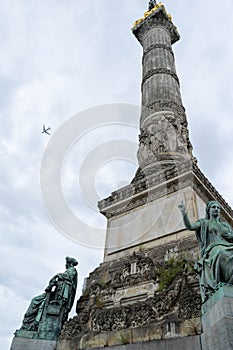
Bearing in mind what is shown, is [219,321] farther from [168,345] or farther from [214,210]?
[214,210]

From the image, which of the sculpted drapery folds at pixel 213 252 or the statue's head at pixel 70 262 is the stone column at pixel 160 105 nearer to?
the statue's head at pixel 70 262

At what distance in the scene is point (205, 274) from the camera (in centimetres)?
490

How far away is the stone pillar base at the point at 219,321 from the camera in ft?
12.7

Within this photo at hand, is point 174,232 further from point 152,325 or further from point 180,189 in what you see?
point 152,325

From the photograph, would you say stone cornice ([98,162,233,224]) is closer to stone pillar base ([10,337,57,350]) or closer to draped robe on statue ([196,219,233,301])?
draped robe on statue ([196,219,233,301])

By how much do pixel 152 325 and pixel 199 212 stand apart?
3791mm

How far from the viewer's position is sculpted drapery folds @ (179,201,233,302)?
182 inches

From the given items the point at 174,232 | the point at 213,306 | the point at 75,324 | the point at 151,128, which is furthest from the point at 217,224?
the point at 151,128

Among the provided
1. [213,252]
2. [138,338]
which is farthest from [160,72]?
[138,338]

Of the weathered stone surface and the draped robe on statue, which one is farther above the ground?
the draped robe on statue

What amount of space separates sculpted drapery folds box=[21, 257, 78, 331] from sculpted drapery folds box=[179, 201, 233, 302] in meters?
4.53

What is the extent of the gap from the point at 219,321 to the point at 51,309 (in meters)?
5.37

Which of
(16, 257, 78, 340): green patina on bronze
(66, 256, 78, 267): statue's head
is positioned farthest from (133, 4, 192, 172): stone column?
(16, 257, 78, 340): green patina on bronze

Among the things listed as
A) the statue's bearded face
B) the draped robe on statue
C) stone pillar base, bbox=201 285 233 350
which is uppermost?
the statue's bearded face
